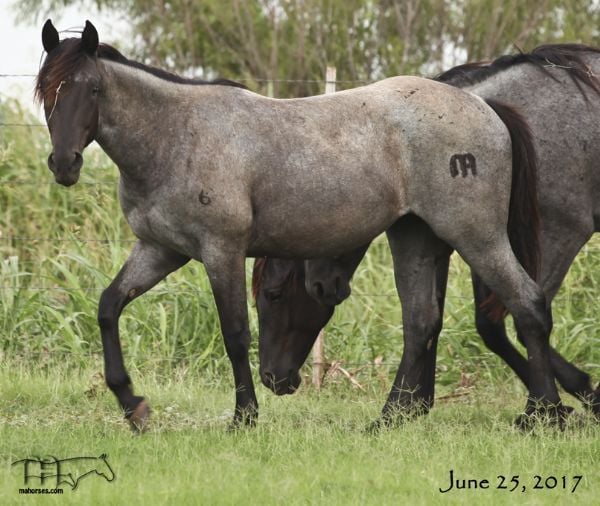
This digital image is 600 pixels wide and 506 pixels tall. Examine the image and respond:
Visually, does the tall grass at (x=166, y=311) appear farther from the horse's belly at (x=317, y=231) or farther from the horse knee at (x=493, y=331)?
the horse's belly at (x=317, y=231)

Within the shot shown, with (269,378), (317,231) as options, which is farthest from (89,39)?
(269,378)

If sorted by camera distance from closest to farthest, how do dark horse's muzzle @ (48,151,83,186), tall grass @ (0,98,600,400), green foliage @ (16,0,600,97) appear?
dark horse's muzzle @ (48,151,83,186) < tall grass @ (0,98,600,400) < green foliage @ (16,0,600,97)

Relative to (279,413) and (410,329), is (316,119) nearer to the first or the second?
(410,329)

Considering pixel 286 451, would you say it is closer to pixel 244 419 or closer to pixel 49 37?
pixel 244 419

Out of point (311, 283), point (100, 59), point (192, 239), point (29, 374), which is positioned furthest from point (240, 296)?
point (29, 374)

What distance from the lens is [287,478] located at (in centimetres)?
459

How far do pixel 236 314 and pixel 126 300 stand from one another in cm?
59

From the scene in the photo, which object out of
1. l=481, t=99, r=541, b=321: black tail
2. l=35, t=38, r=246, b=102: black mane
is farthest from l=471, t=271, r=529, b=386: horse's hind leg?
l=35, t=38, r=246, b=102: black mane

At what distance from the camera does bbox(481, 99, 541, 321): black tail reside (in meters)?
6.21

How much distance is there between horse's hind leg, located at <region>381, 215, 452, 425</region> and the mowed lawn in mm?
262

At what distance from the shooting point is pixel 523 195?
6219 millimetres

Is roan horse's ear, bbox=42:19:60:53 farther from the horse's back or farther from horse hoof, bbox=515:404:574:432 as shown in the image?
horse hoof, bbox=515:404:574:432

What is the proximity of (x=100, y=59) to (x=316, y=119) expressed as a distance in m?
1.12

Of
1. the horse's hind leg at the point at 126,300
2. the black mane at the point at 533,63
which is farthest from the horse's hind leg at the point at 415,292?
the horse's hind leg at the point at 126,300
